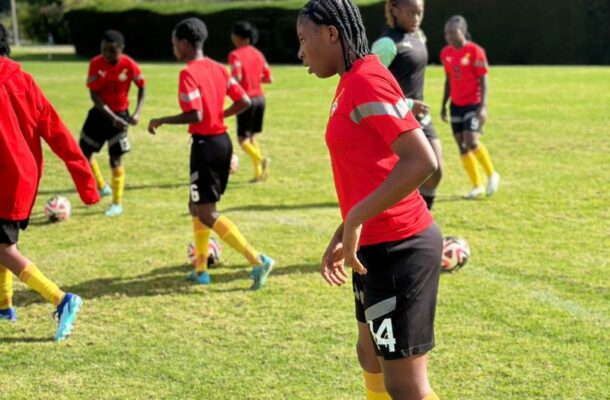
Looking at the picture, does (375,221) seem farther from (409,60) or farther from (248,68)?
(248,68)

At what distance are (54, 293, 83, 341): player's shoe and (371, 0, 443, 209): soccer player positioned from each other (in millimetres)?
2959

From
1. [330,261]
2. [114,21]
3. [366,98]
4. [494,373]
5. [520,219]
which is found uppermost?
[366,98]

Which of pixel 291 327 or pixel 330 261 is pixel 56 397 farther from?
pixel 330 261

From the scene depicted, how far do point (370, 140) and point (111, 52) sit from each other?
7.68 meters

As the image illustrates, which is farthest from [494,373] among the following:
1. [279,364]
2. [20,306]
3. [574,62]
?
[574,62]

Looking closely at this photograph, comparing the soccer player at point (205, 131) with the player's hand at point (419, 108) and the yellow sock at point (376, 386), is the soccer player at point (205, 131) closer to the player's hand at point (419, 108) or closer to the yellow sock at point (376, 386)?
the player's hand at point (419, 108)

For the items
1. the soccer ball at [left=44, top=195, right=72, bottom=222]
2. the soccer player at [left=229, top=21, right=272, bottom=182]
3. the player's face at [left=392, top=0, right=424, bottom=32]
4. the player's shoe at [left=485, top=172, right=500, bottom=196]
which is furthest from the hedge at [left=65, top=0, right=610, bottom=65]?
the player's face at [left=392, top=0, right=424, bottom=32]

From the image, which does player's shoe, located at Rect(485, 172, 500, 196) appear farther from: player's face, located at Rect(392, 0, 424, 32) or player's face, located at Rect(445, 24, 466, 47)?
player's face, located at Rect(392, 0, 424, 32)

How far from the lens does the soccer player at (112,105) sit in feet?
33.6

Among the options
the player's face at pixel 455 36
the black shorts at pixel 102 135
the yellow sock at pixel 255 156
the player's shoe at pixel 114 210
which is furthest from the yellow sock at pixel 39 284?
the player's face at pixel 455 36

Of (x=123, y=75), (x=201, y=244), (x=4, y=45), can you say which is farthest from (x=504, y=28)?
(x=4, y=45)

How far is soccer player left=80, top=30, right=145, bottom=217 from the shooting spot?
10.2m

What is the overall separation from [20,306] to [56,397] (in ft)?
6.72

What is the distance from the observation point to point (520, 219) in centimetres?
912
